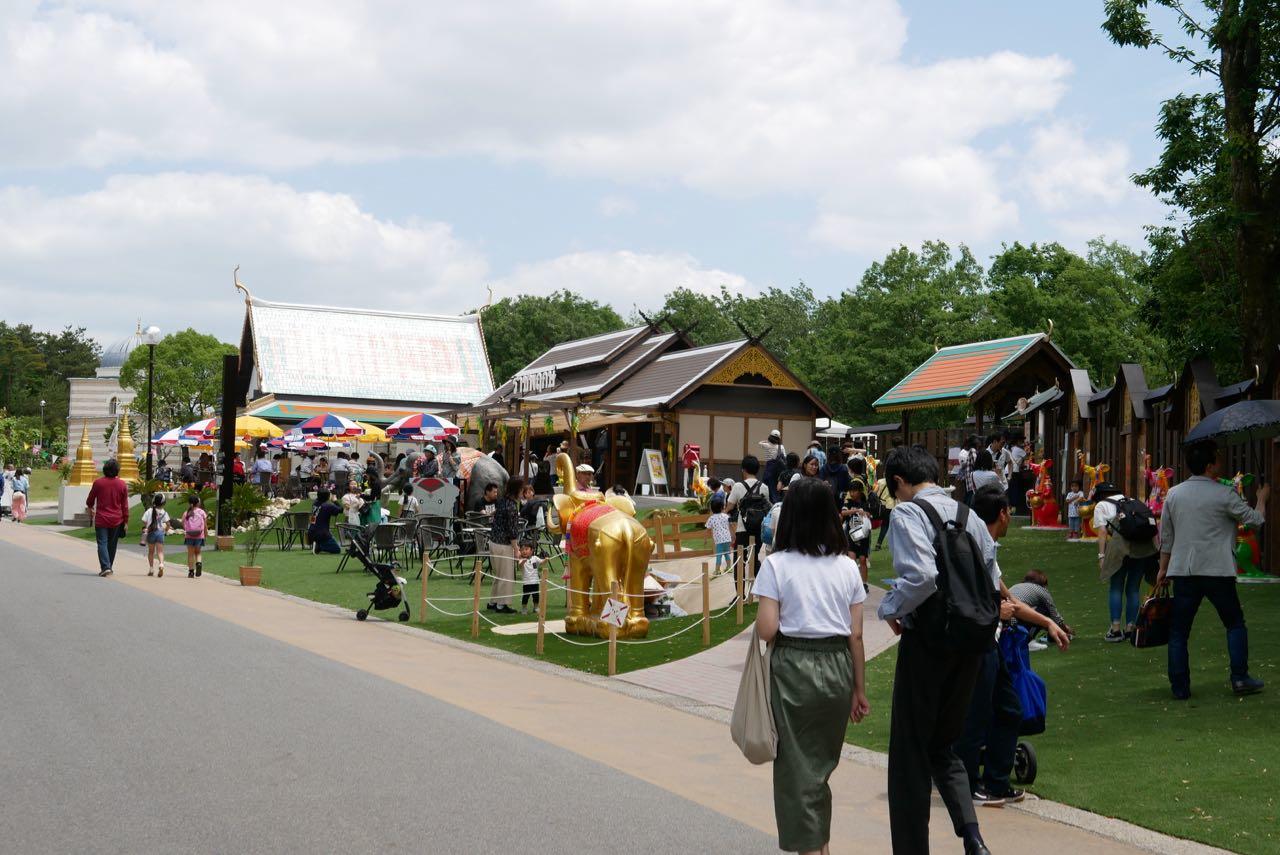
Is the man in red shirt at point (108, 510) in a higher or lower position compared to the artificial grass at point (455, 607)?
higher

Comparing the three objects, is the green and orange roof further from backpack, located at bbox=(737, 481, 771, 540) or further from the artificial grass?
backpack, located at bbox=(737, 481, 771, 540)

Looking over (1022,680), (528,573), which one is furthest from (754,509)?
(1022,680)

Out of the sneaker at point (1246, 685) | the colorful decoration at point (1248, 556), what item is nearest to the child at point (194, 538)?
the colorful decoration at point (1248, 556)

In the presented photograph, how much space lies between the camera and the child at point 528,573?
16.9 m

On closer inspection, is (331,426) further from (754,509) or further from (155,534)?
(754,509)

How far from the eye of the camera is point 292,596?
64.5 feet

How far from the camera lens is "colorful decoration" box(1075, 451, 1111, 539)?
23.0m

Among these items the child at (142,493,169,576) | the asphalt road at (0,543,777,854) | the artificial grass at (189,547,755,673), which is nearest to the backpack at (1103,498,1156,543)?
the artificial grass at (189,547,755,673)

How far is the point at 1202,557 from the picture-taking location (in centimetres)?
962

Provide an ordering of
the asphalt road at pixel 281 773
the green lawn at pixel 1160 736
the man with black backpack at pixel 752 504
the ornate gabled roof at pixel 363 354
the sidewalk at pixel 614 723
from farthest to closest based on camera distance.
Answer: the ornate gabled roof at pixel 363 354 → the man with black backpack at pixel 752 504 → the green lawn at pixel 1160 736 → the sidewalk at pixel 614 723 → the asphalt road at pixel 281 773

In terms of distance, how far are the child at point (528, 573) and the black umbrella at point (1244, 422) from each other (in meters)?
7.77

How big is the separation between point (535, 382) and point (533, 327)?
1284 inches

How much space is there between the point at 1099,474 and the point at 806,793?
21.2 metres

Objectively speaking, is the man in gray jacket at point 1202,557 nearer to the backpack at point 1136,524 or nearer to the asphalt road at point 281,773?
the backpack at point 1136,524
